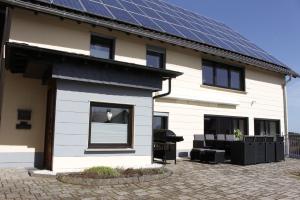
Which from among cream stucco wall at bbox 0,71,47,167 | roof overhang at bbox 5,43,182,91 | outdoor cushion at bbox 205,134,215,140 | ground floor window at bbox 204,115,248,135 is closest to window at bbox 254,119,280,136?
ground floor window at bbox 204,115,248,135

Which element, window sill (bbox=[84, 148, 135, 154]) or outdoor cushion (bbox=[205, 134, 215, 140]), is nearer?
window sill (bbox=[84, 148, 135, 154])

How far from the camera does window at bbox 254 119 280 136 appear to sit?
1812 centimetres

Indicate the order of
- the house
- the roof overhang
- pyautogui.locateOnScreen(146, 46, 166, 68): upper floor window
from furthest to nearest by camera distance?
1. pyautogui.locateOnScreen(146, 46, 166, 68): upper floor window
2. the house
3. the roof overhang

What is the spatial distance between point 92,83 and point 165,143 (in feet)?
12.4

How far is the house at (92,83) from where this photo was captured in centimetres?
898

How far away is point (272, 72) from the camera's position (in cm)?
1891

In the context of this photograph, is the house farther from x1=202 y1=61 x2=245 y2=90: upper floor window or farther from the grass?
the grass

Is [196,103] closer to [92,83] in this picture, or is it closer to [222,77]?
[222,77]

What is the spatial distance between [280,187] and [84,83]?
6117mm

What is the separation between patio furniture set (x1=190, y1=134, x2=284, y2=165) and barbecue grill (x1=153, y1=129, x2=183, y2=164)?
64.4 inches

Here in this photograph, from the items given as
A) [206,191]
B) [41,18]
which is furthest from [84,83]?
[206,191]

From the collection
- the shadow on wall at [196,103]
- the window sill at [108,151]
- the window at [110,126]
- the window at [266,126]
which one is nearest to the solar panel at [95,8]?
the window at [110,126]

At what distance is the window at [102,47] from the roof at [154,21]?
87cm

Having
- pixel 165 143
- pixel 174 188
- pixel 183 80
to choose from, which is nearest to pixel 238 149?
pixel 165 143
